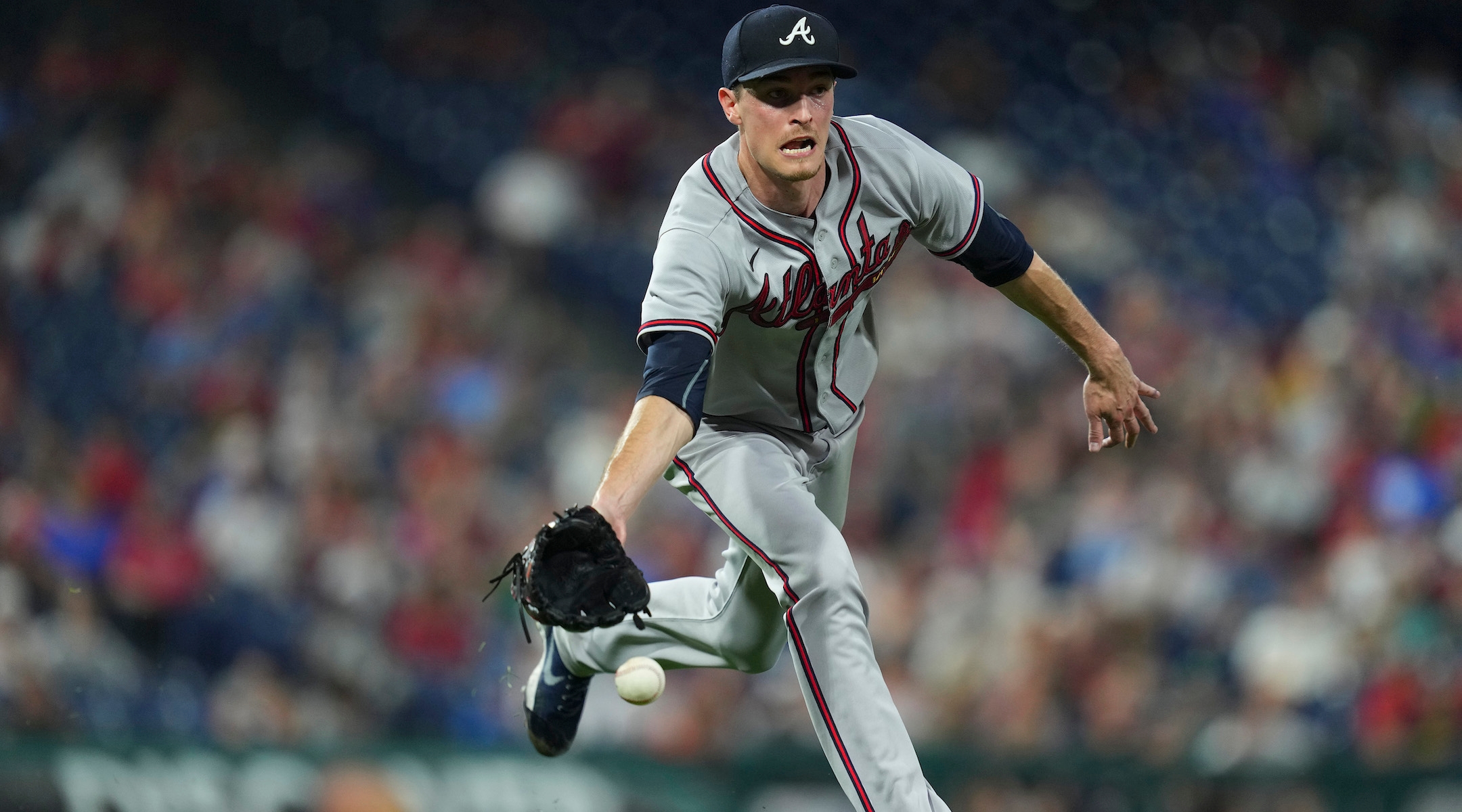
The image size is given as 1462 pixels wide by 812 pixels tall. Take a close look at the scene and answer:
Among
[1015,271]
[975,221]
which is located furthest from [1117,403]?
[975,221]

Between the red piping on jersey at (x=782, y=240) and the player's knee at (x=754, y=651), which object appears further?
the player's knee at (x=754, y=651)

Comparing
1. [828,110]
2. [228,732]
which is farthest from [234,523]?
[828,110]

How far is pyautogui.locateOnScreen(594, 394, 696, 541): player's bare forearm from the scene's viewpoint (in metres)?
3.14

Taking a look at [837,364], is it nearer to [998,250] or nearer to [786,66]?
[998,250]

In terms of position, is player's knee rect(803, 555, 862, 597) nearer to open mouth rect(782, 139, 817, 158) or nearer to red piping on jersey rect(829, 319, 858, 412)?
red piping on jersey rect(829, 319, 858, 412)

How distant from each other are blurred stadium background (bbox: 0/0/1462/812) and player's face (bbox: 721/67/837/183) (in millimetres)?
3564

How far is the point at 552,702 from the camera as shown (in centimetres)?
464

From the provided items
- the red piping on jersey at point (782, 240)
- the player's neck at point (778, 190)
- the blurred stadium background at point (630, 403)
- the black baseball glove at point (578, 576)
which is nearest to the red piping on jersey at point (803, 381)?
the red piping on jersey at point (782, 240)

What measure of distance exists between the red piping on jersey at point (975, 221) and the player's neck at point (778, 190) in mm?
388

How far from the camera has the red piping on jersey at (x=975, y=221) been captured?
3.92m

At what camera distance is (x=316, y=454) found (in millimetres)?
8523

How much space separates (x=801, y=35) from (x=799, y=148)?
245mm

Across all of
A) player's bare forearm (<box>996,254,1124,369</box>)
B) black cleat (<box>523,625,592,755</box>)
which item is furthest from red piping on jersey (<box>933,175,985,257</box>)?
black cleat (<box>523,625,592,755</box>)

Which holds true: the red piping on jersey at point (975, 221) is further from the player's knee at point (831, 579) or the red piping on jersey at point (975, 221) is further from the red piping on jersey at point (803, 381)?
the player's knee at point (831, 579)
